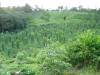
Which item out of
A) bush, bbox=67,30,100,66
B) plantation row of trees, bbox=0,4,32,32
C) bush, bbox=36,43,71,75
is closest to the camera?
bush, bbox=36,43,71,75

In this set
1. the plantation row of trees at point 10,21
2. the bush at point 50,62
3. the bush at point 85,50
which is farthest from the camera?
the plantation row of trees at point 10,21

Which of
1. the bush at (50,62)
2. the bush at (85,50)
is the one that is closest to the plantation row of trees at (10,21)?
the bush at (85,50)

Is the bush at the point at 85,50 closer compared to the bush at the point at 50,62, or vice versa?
the bush at the point at 50,62

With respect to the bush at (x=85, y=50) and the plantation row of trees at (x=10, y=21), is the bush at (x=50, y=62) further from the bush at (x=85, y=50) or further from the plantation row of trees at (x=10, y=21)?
the plantation row of trees at (x=10, y=21)

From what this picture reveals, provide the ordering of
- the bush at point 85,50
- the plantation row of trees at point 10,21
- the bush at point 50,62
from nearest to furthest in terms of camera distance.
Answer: the bush at point 50,62 < the bush at point 85,50 < the plantation row of trees at point 10,21

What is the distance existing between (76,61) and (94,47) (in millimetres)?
904

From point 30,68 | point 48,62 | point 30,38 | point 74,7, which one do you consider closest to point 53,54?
point 48,62

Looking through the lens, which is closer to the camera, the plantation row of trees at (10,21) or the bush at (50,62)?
the bush at (50,62)

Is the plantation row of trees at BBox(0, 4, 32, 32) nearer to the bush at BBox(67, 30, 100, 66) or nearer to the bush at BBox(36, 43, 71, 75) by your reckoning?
the bush at BBox(67, 30, 100, 66)

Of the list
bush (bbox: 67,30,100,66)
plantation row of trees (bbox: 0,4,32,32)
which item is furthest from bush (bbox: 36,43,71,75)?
plantation row of trees (bbox: 0,4,32,32)

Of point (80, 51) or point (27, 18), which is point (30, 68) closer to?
point (80, 51)

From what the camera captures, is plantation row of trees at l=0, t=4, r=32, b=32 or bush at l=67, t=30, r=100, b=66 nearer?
bush at l=67, t=30, r=100, b=66

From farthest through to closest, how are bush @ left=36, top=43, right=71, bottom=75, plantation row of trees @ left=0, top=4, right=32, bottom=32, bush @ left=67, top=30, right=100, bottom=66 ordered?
plantation row of trees @ left=0, top=4, right=32, bottom=32 → bush @ left=67, top=30, right=100, bottom=66 → bush @ left=36, top=43, right=71, bottom=75

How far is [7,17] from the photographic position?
21.5m
